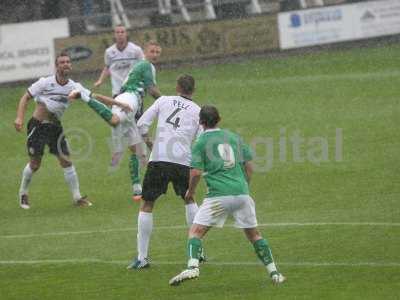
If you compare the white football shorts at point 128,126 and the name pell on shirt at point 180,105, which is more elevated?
the name pell on shirt at point 180,105

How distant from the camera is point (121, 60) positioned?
23.2m

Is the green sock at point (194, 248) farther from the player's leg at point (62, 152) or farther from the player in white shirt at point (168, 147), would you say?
the player's leg at point (62, 152)

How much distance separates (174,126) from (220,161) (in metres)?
1.72

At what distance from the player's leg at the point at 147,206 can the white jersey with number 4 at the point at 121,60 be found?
9.49 m

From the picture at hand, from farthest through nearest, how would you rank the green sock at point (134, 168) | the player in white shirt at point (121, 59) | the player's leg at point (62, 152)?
the player in white shirt at point (121, 59), the green sock at point (134, 168), the player's leg at point (62, 152)

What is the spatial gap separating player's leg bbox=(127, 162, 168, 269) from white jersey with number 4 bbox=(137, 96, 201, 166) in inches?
8.4

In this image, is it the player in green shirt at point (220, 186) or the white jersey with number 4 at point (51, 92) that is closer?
the player in green shirt at point (220, 186)

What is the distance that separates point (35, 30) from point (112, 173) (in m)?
12.7

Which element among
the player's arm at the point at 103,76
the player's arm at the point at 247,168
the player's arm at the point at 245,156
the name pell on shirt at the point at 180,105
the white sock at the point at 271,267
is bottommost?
the white sock at the point at 271,267

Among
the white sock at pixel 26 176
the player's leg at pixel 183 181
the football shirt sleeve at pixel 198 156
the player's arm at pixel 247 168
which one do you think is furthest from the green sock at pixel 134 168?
the football shirt sleeve at pixel 198 156

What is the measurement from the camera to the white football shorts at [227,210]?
1234cm

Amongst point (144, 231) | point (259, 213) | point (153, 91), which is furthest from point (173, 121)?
point (153, 91)

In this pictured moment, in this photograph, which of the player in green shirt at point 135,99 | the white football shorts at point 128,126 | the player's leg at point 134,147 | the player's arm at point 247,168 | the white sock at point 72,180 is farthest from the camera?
the player's leg at point 134,147

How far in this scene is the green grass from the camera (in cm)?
1302
